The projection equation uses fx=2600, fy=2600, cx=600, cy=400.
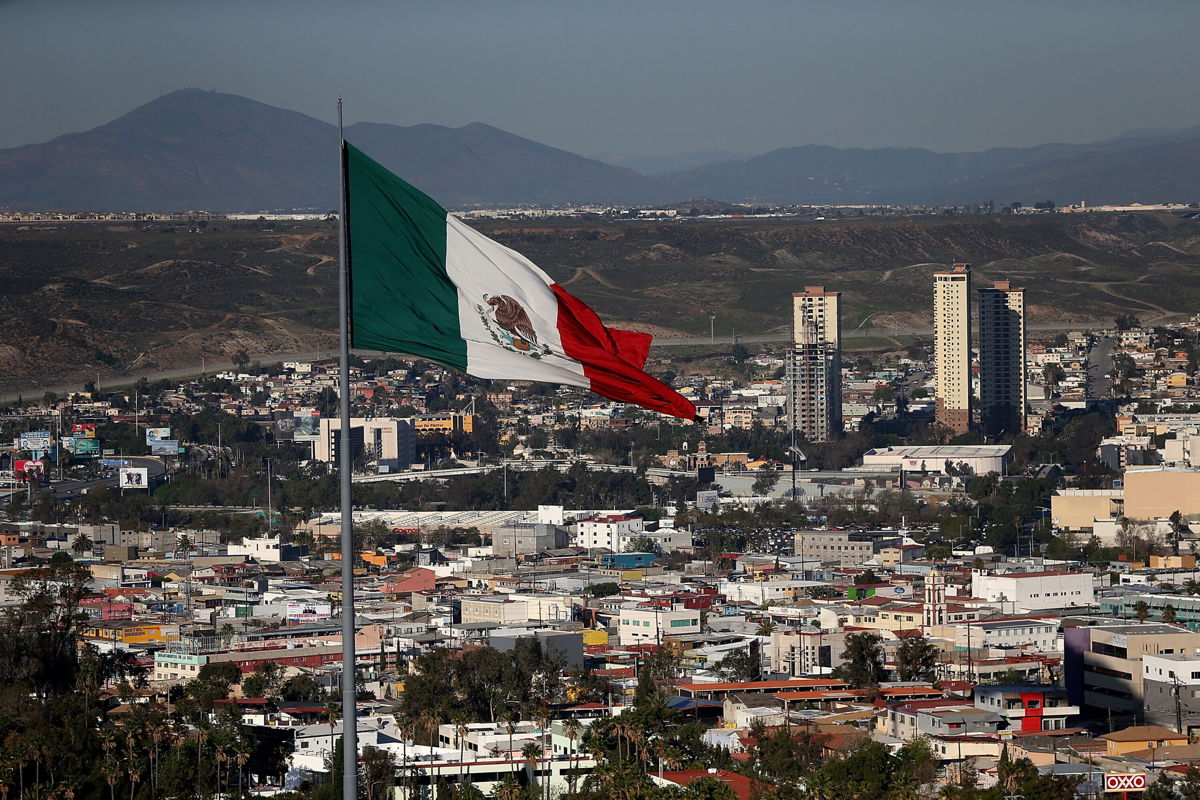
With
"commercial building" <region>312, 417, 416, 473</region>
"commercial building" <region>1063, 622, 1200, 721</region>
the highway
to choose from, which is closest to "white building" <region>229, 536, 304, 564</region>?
the highway

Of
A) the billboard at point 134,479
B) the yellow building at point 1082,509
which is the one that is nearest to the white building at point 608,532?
the yellow building at point 1082,509

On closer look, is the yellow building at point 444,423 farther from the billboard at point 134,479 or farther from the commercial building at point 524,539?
the commercial building at point 524,539

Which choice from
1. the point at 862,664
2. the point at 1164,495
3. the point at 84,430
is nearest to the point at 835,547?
the point at 1164,495

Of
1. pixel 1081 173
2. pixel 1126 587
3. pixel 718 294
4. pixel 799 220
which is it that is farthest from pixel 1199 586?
pixel 1081 173

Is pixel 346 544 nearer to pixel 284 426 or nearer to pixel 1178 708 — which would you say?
pixel 1178 708

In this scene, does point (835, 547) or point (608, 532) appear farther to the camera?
point (608, 532)

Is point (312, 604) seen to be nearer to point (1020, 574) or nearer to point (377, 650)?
point (377, 650)
